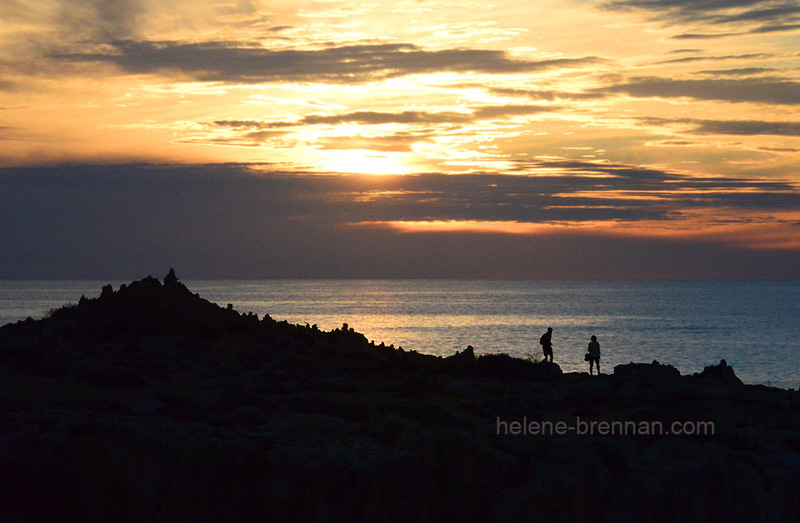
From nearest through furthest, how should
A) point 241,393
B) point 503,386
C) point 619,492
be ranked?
point 619,492 < point 241,393 < point 503,386

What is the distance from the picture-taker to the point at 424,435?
18438 millimetres

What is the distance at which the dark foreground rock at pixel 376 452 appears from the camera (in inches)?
639

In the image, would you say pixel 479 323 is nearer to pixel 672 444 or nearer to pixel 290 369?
pixel 290 369

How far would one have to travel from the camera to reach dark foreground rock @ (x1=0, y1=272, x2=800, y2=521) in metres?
16.2

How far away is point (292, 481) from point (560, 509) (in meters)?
5.90

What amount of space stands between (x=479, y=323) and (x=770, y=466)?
398ft

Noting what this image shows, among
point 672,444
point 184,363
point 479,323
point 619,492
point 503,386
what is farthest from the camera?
point 479,323

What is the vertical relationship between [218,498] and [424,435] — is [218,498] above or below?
below

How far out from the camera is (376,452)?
58.9ft

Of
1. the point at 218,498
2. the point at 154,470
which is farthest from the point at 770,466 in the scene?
the point at 154,470

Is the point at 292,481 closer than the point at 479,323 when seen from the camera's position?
Yes

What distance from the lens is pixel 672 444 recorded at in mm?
19016

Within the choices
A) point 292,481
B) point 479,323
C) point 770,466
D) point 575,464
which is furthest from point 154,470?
point 479,323

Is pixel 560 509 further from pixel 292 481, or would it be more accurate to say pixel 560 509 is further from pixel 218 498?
pixel 218 498
